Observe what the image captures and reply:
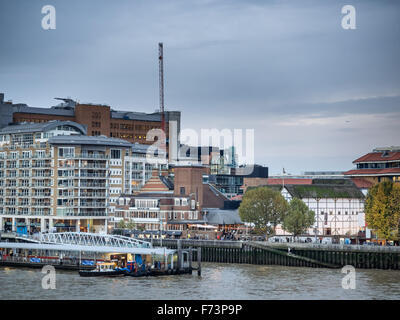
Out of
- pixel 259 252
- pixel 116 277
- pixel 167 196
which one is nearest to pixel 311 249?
pixel 259 252

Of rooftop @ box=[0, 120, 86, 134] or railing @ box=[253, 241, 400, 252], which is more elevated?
rooftop @ box=[0, 120, 86, 134]

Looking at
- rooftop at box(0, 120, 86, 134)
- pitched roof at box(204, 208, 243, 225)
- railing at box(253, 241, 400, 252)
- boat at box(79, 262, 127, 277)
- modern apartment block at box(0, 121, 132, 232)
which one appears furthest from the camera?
rooftop at box(0, 120, 86, 134)

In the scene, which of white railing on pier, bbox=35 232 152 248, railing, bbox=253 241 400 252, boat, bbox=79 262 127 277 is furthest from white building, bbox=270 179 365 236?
boat, bbox=79 262 127 277

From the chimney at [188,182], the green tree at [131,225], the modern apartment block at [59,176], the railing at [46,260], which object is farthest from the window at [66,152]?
the railing at [46,260]

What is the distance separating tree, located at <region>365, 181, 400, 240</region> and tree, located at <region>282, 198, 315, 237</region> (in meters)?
13.2

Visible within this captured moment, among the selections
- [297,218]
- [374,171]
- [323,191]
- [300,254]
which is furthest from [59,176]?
[300,254]

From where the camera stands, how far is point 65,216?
17775cm

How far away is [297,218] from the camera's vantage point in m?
144

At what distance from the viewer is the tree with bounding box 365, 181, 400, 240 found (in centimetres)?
13175

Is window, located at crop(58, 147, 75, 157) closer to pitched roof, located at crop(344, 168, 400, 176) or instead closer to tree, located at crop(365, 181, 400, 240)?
pitched roof, located at crop(344, 168, 400, 176)

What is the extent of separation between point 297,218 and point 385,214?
1692cm

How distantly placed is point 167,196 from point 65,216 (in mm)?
23507

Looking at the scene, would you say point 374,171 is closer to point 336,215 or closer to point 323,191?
point 323,191

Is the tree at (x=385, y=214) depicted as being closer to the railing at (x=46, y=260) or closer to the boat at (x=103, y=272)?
the railing at (x=46, y=260)
